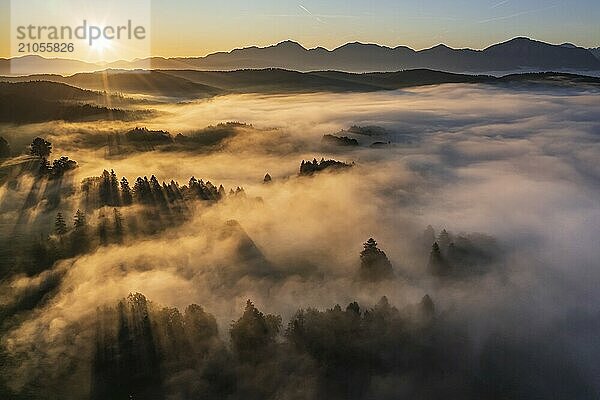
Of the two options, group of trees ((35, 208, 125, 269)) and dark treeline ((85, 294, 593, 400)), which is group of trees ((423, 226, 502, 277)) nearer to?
dark treeline ((85, 294, 593, 400))

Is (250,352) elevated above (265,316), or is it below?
below

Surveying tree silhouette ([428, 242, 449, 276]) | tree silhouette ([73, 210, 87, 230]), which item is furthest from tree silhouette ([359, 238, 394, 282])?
tree silhouette ([73, 210, 87, 230])

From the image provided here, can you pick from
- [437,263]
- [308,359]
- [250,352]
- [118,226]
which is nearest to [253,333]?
[250,352]

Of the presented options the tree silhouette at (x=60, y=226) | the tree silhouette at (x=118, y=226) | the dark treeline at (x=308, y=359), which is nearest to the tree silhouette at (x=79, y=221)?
the tree silhouette at (x=60, y=226)

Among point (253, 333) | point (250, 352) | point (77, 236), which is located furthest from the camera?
point (77, 236)

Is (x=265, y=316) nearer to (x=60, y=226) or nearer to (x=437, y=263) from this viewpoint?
(x=437, y=263)

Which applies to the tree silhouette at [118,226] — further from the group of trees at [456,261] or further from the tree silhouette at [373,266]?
the group of trees at [456,261]
